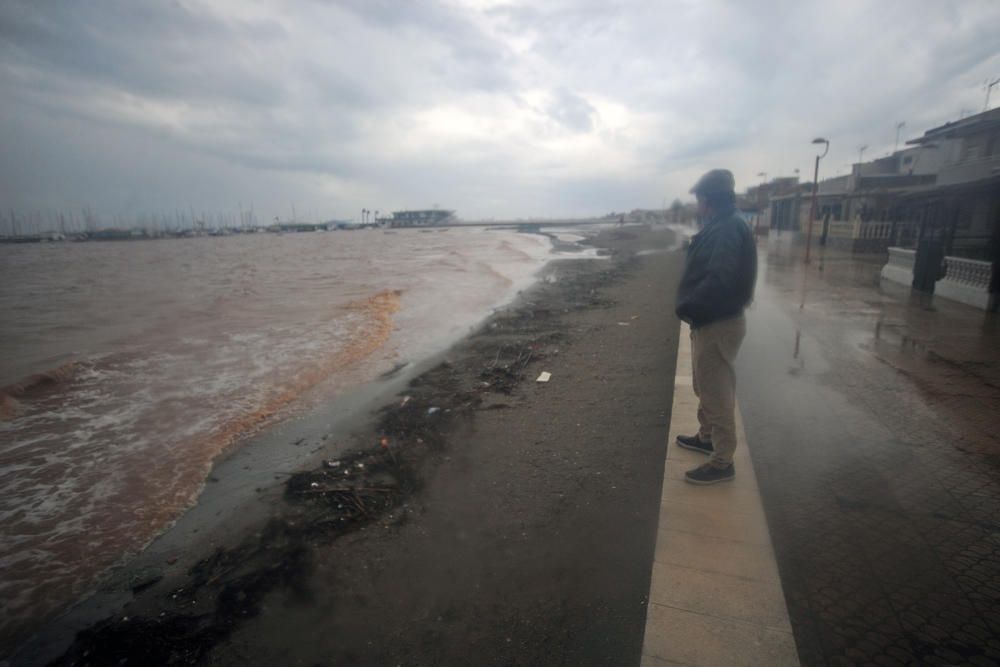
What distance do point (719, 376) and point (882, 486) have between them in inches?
58.0

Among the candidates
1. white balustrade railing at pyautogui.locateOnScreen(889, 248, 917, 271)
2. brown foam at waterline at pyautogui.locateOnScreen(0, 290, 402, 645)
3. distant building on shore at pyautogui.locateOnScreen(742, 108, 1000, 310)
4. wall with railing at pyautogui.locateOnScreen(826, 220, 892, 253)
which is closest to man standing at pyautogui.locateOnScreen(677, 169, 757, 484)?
brown foam at waterline at pyautogui.locateOnScreen(0, 290, 402, 645)

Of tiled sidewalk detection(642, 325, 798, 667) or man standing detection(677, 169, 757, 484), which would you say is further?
man standing detection(677, 169, 757, 484)

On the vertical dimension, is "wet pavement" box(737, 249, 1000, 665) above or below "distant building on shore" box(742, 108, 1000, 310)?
below

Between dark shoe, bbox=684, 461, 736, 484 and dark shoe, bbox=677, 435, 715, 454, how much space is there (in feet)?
0.92

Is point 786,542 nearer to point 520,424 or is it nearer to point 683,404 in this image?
point 683,404

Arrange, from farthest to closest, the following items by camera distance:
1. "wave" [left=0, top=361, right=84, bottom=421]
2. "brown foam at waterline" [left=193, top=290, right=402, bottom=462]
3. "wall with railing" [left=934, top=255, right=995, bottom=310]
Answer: "wall with railing" [left=934, top=255, right=995, bottom=310] → "wave" [left=0, top=361, right=84, bottom=421] → "brown foam at waterline" [left=193, top=290, right=402, bottom=462]

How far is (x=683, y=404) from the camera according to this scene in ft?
16.4

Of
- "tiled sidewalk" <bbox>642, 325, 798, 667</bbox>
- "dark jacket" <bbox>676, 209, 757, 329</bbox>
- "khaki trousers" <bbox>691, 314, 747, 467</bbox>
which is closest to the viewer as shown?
"tiled sidewalk" <bbox>642, 325, 798, 667</bbox>

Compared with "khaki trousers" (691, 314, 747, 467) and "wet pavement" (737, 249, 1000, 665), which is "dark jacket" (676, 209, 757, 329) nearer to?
"khaki trousers" (691, 314, 747, 467)

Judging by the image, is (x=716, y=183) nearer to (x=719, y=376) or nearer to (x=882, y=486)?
(x=719, y=376)

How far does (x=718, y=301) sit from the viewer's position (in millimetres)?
3225

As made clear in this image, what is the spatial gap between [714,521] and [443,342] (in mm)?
7972

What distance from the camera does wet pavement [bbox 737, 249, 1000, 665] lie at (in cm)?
227

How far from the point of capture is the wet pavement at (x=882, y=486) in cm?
227
